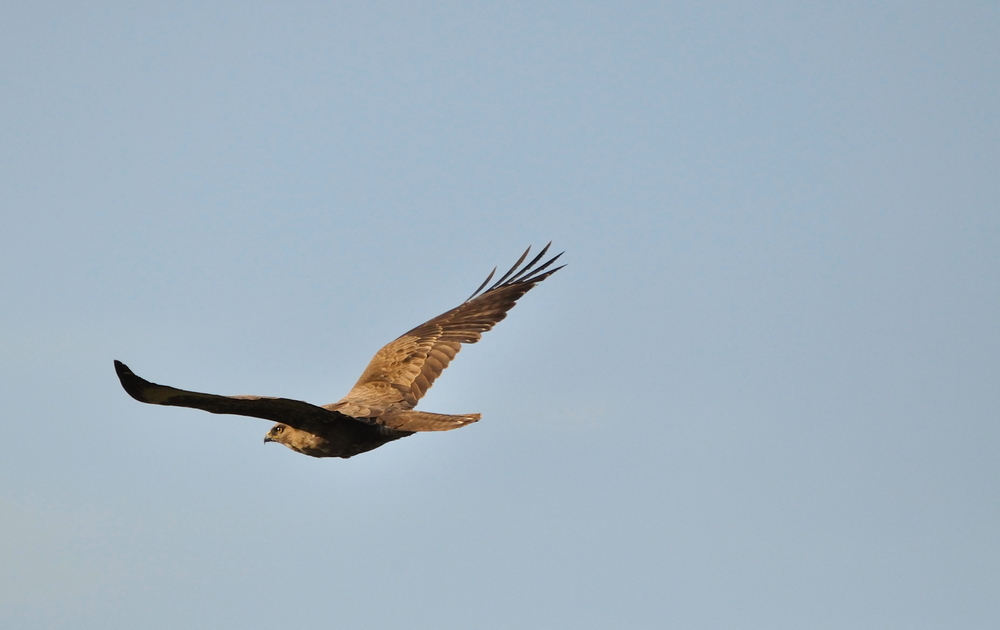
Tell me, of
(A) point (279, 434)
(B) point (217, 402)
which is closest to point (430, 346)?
(A) point (279, 434)

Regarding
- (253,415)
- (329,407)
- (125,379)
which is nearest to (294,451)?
(329,407)

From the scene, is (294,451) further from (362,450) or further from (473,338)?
(473,338)

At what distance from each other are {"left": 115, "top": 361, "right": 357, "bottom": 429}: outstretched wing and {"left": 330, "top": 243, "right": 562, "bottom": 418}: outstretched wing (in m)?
1.94

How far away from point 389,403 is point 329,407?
2.51ft

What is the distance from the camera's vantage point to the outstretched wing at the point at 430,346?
13.9 meters

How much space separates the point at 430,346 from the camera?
14.7m

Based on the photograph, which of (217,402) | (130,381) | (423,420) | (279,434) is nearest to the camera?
(130,381)

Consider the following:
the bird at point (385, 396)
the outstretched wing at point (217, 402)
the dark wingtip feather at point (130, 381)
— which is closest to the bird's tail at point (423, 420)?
the bird at point (385, 396)

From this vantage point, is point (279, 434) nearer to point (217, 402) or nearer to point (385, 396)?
point (385, 396)

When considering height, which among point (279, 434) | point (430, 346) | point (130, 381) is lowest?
point (130, 381)

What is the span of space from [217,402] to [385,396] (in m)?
3.74

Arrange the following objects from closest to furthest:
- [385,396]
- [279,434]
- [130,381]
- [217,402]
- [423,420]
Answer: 1. [130,381]
2. [217,402]
3. [423,420]
4. [279,434]
5. [385,396]

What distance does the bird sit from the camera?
10234 mm

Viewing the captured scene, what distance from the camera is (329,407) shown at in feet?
42.5
